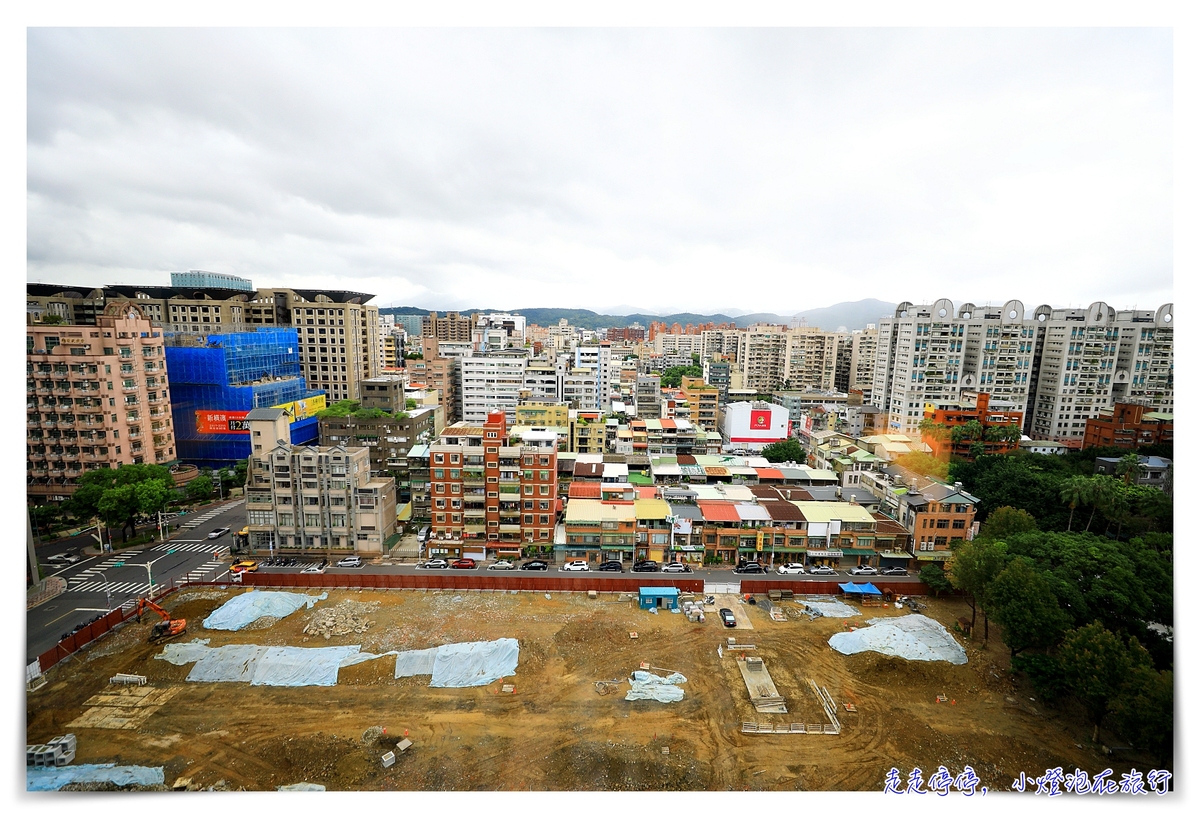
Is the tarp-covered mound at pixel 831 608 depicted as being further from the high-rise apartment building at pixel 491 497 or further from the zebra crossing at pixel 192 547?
the zebra crossing at pixel 192 547

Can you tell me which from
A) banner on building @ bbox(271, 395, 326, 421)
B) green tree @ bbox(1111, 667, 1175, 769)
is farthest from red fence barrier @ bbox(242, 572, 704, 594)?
banner on building @ bbox(271, 395, 326, 421)

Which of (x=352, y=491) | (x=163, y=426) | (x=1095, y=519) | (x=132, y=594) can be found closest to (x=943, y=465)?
(x=1095, y=519)

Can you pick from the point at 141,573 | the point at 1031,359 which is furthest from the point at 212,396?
the point at 1031,359

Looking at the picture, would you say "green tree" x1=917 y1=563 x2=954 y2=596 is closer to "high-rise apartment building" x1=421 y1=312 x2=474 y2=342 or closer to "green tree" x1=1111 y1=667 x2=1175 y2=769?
"green tree" x1=1111 y1=667 x2=1175 y2=769

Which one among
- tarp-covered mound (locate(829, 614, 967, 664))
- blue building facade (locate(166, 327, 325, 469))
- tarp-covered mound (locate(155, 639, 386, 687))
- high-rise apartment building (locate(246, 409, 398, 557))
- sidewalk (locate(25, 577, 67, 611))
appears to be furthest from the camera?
blue building facade (locate(166, 327, 325, 469))

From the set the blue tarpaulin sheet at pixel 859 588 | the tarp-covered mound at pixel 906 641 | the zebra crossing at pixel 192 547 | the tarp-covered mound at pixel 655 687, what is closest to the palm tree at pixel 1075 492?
the blue tarpaulin sheet at pixel 859 588
